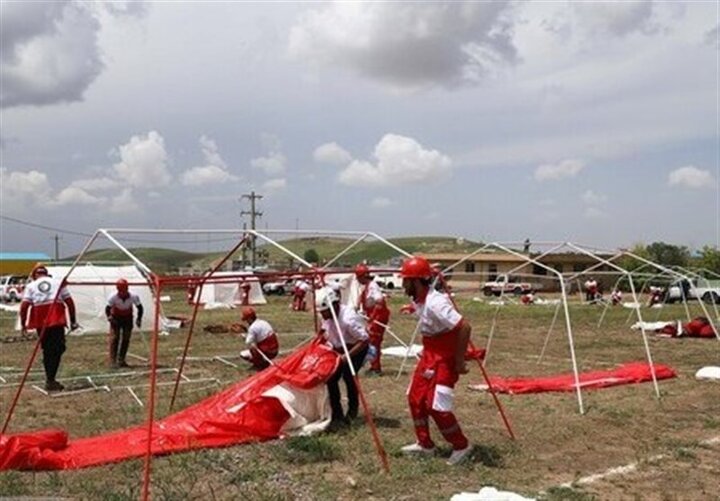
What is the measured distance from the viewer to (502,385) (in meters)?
12.0

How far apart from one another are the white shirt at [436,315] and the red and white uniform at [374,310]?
516 cm

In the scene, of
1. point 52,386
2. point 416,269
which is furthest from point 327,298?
point 52,386

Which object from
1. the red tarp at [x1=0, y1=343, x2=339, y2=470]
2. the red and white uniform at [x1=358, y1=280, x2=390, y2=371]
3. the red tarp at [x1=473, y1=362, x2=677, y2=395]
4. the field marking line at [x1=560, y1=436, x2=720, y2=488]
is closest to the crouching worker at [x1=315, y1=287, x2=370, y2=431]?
the red tarp at [x1=0, y1=343, x2=339, y2=470]

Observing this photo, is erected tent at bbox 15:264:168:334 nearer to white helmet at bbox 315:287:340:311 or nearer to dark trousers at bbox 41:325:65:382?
dark trousers at bbox 41:325:65:382

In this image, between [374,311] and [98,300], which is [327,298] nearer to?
[374,311]

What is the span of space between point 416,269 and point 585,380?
639cm

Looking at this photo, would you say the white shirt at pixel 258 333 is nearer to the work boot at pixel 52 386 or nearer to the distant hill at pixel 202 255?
the distant hill at pixel 202 255

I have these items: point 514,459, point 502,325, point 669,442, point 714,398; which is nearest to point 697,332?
point 502,325

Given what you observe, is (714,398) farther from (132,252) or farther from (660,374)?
(132,252)

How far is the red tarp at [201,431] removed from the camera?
7527 mm

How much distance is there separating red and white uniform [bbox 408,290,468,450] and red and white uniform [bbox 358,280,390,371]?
5001 mm

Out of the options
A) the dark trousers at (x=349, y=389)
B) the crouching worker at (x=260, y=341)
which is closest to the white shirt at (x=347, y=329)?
the dark trousers at (x=349, y=389)

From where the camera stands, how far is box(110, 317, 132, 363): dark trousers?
595 inches

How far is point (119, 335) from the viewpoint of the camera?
15.5 m
